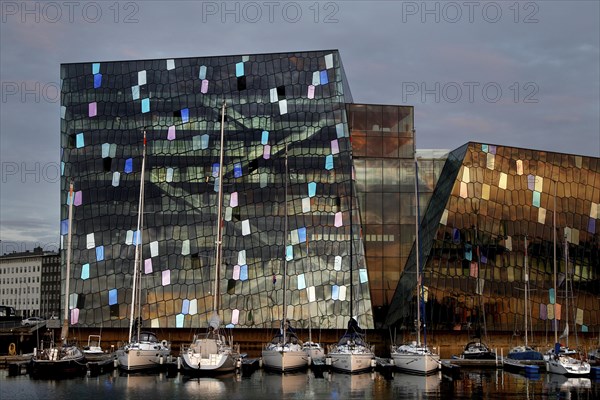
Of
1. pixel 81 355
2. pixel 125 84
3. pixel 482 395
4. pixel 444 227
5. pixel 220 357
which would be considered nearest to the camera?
pixel 482 395

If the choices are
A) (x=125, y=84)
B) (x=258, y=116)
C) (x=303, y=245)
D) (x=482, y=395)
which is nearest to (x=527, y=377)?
(x=482, y=395)

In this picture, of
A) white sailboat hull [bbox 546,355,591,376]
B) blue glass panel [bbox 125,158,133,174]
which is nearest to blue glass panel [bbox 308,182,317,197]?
blue glass panel [bbox 125,158,133,174]

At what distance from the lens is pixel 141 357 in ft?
175

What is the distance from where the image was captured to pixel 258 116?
71312 millimetres

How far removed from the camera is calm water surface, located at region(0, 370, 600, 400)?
132 feet

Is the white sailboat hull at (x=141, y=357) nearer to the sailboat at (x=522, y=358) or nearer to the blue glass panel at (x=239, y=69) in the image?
the sailboat at (x=522, y=358)

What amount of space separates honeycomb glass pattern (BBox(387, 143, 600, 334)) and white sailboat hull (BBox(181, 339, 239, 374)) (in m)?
19.9

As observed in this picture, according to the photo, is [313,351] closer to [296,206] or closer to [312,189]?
[296,206]

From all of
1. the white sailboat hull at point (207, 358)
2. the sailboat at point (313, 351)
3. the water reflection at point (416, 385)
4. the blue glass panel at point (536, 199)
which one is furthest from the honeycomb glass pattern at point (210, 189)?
the white sailboat hull at point (207, 358)

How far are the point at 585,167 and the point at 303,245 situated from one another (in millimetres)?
23306

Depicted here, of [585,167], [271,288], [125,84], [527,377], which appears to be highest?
[125,84]

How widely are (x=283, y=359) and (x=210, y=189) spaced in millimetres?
21358

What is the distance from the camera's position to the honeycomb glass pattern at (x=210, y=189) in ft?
226

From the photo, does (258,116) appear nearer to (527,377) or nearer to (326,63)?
(326,63)
